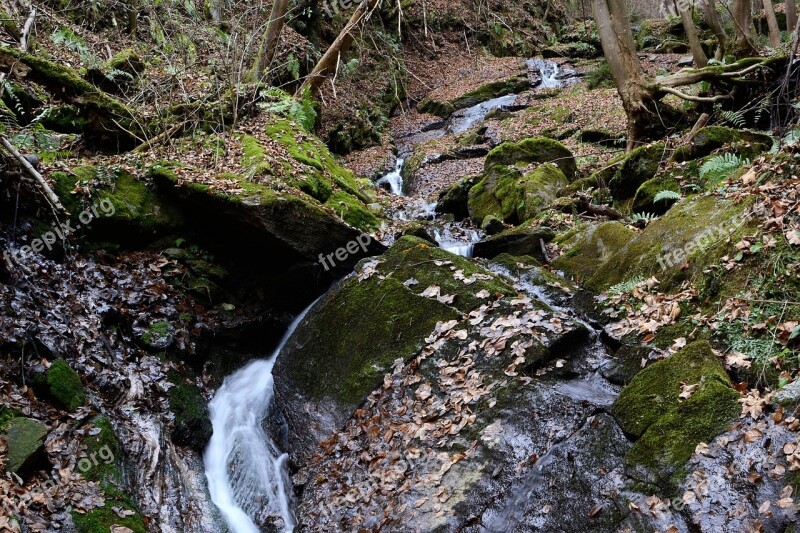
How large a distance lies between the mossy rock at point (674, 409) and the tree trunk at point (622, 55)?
9.53 meters

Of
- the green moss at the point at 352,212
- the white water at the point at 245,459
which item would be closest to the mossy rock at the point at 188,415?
the white water at the point at 245,459

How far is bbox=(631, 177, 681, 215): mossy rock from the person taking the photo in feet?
30.0

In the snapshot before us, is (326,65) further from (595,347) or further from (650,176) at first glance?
(595,347)

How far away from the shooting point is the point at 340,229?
9398 millimetres

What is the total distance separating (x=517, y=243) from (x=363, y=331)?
3974 millimetres

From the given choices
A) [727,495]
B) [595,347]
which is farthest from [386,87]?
[727,495]

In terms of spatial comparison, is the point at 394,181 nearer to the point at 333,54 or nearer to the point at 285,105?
the point at 333,54

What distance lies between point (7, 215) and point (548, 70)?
A: 92.5ft

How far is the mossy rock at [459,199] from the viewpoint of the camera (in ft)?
43.9

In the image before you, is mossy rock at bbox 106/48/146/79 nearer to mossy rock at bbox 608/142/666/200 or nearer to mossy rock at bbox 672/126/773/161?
mossy rock at bbox 608/142/666/200

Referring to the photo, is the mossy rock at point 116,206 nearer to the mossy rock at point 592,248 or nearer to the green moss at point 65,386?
the green moss at point 65,386

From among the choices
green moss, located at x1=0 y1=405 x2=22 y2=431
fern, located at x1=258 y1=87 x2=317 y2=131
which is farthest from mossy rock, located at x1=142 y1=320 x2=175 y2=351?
fern, located at x1=258 y1=87 x2=317 y2=131

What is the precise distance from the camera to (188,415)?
7.31 m

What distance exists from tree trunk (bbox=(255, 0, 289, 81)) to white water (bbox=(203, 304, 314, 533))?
854 centimetres
